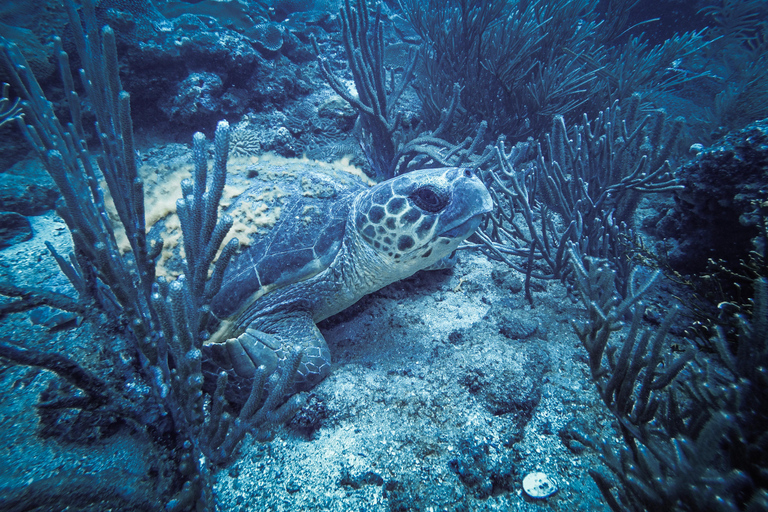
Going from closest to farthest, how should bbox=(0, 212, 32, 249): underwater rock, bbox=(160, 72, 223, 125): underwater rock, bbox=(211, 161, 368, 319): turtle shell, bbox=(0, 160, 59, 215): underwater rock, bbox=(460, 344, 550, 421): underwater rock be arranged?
1. bbox=(460, 344, 550, 421): underwater rock
2. bbox=(211, 161, 368, 319): turtle shell
3. bbox=(0, 212, 32, 249): underwater rock
4. bbox=(0, 160, 59, 215): underwater rock
5. bbox=(160, 72, 223, 125): underwater rock

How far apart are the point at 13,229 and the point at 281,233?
277 cm

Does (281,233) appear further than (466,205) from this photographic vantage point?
Yes

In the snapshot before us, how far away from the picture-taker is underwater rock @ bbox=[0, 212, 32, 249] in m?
2.64

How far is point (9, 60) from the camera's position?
1.69 meters

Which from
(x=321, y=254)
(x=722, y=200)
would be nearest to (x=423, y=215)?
(x=321, y=254)

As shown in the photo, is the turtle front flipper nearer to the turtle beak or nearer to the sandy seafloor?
the sandy seafloor

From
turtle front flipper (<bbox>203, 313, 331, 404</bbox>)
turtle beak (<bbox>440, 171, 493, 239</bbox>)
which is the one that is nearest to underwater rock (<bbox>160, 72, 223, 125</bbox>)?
turtle front flipper (<bbox>203, 313, 331, 404</bbox>)

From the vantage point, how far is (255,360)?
1708 mm

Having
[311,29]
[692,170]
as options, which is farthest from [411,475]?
[311,29]

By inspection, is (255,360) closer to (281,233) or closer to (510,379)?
(281,233)

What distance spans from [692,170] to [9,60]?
4.37 metres

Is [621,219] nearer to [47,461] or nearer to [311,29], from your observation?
[47,461]

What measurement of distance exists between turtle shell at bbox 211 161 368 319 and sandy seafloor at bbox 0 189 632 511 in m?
0.66

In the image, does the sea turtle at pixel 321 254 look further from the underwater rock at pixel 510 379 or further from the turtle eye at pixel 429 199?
the underwater rock at pixel 510 379
